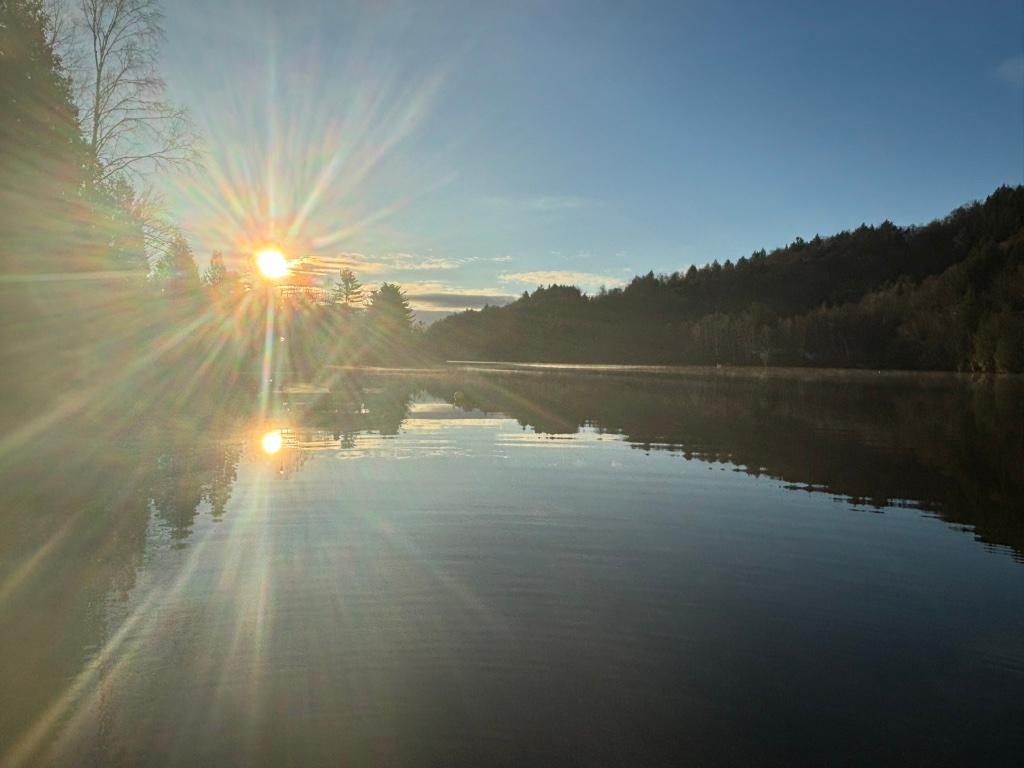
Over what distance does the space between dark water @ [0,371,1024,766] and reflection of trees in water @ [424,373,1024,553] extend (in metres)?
Answer: 0.27

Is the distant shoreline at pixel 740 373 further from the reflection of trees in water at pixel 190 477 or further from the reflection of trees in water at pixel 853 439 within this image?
the reflection of trees in water at pixel 190 477

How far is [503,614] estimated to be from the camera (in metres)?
8.81

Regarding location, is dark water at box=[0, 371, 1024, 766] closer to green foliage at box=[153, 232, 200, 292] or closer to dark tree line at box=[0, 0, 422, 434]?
dark tree line at box=[0, 0, 422, 434]

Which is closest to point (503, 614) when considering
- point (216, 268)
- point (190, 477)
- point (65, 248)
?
point (190, 477)

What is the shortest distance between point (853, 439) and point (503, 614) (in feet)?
73.6

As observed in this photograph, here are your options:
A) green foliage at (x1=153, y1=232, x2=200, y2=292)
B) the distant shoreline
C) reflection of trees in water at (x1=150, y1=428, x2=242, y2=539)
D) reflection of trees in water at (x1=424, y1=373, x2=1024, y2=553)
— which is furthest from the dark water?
the distant shoreline

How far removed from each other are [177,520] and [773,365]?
186 metres

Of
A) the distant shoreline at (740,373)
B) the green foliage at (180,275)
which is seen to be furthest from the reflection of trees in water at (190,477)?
the distant shoreline at (740,373)

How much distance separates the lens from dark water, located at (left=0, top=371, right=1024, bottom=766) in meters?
6.04

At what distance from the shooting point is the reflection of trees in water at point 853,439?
661 inches

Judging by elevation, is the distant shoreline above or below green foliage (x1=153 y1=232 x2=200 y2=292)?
below

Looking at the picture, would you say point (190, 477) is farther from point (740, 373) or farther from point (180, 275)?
point (740, 373)

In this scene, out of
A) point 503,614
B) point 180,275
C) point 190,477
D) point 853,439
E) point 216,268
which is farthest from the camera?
point 216,268

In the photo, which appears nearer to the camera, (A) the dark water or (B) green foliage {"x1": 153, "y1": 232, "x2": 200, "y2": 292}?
(A) the dark water
